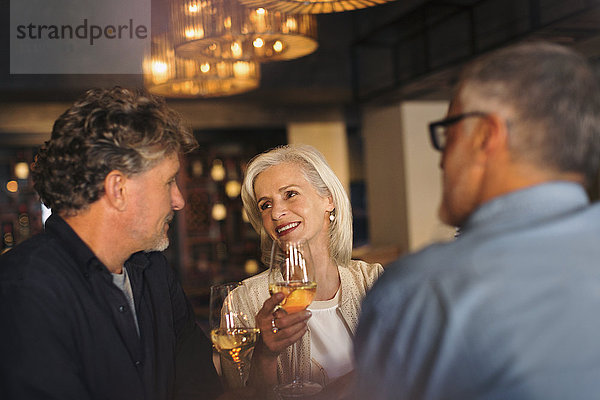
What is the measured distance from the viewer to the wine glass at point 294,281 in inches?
61.8

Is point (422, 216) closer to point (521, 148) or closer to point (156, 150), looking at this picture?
point (156, 150)

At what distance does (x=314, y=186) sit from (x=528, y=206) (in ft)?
4.85

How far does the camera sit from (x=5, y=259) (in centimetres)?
143

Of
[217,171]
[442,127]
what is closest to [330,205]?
[442,127]

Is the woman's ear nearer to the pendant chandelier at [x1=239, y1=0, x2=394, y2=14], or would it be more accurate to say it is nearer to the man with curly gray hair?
the man with curly gray hair

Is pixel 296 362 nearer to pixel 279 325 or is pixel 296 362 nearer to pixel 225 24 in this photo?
pixel 279 325

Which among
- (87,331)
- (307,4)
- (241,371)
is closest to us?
(87,331)

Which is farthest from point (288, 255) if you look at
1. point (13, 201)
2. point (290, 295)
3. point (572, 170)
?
point (13, 201)

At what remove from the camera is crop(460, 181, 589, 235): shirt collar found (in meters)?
0.92

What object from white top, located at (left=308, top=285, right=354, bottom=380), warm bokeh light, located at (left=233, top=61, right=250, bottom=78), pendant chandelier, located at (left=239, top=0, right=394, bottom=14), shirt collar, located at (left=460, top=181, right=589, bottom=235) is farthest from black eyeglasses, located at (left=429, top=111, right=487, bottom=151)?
warm bokeh light, located at (left=233, top=61, right=250, bottom=78)

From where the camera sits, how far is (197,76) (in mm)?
4586

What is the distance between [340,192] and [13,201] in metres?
7.74

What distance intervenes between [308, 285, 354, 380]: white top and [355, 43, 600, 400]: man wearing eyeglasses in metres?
1.13

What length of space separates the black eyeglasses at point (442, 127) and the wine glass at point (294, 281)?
0.55m
